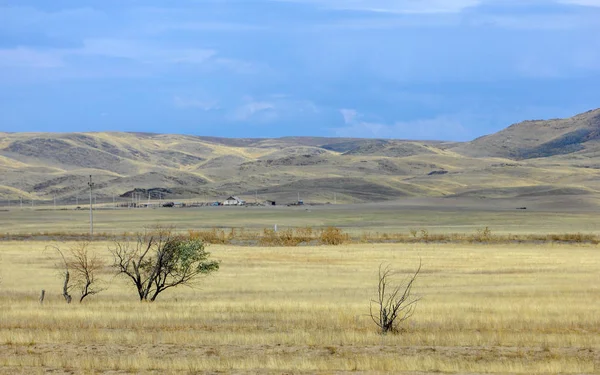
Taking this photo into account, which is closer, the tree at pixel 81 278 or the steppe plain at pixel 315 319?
the steppe plain at pixel 315 319

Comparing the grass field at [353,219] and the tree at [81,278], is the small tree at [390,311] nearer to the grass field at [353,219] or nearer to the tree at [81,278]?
the tree at [81,278]

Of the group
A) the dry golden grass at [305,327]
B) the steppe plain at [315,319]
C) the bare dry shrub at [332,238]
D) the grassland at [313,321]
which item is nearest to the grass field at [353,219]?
the bare dry shrub at [332,238]

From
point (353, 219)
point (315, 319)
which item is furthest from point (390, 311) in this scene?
point (353, 219)

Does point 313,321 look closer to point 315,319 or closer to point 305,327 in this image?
point 315,319

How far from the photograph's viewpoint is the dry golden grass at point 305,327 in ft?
53.7

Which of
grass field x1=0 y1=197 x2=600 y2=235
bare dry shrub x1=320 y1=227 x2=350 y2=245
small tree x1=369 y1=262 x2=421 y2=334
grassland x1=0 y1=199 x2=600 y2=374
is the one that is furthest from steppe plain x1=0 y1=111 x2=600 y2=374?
grass field x1=0 y1=197 x2=600 y2=235

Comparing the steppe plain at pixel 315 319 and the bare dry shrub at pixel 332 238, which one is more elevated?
the bare dry shrub at pixel 332 238

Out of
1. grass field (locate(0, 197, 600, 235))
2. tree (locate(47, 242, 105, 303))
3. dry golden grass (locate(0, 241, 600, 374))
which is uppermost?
grass field (locate(0, 197, 600, 235))

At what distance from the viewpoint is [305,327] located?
21.8m

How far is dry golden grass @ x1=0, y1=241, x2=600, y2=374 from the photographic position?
16.4 m

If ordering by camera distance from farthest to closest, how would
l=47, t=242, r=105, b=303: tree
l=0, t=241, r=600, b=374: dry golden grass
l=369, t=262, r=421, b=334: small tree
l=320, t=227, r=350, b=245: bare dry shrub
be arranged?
l=320, t=227, r=350, b=245: bare dry shrub → l=47, t=242, r=105, b=303: tree → l=369, t=262, r=421, b=334: small tree → l=0, t=241, r=600, b=374: dry golden grass

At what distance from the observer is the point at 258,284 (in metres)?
36.8

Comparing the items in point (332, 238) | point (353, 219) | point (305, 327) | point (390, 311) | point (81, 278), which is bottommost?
point (305, 327)

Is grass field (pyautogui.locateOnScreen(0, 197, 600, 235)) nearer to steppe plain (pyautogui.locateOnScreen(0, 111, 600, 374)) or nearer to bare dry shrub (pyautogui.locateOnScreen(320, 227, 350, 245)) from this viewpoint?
bare dry shrub (pyautogui.locateOnScreen(320, 227, 350, 245))
